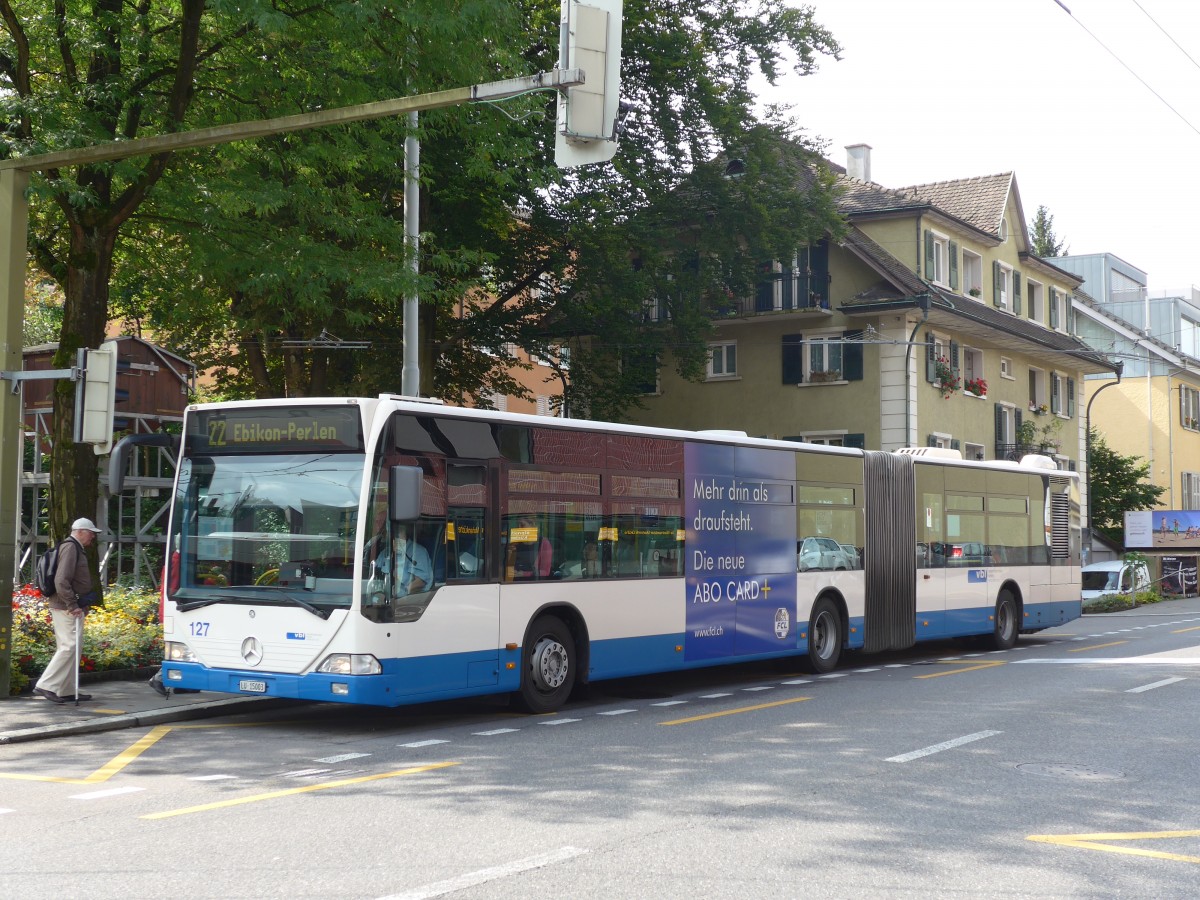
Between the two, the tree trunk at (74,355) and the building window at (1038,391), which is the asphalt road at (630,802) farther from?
the building window at (1038,391)

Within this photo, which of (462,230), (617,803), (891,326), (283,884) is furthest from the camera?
(891,326)

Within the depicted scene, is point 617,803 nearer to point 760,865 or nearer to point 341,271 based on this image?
point 760,865

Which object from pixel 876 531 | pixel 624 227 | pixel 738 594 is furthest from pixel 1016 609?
pixel 624 227

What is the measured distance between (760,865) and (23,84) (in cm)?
1299

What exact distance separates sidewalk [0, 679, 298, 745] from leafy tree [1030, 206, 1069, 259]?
78259mm

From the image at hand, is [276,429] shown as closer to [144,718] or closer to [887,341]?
[144,718]

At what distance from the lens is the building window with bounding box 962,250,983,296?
43375 millimetres

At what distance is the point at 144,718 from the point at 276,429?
112 inches

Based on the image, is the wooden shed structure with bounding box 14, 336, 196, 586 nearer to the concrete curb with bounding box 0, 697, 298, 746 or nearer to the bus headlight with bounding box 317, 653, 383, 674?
the concrete curb with bounding box 0, 697, 298, 746

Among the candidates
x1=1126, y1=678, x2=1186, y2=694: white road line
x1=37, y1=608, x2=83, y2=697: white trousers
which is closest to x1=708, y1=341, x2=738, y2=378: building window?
x1=1126, y1=678, x2=1186, y2=694: white road line

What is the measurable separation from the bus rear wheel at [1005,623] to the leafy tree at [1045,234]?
66.1 metres

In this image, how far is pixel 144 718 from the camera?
12367 mm

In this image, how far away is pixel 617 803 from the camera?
8445mm

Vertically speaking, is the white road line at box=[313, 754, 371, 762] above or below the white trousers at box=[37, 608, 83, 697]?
below
